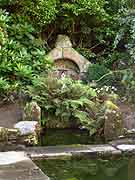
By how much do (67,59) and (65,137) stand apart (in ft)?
14.7

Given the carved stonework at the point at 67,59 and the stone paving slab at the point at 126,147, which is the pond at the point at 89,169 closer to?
the stone paving slab at the point at 126,147

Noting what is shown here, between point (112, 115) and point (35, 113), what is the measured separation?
4.73 feet

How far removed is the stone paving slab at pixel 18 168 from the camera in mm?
5191

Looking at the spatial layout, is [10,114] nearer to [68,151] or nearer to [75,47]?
[68,151]

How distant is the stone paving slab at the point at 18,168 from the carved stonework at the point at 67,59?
231 inches

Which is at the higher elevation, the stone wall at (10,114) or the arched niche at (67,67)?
the arched niche at (67,67)

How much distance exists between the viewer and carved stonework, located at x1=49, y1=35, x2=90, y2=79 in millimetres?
11966

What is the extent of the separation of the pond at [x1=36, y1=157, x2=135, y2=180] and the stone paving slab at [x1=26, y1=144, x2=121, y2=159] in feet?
0.46

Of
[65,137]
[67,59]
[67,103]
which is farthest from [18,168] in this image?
[67,59]

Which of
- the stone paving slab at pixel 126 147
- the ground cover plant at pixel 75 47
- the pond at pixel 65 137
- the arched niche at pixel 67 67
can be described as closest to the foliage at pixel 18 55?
the ground cover plant at pixel 75 47

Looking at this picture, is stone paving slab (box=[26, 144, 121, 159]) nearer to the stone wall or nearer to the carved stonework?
the stone wall

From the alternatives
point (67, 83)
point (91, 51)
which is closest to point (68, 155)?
point (67, 83)

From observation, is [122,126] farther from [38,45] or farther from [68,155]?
[38,45]

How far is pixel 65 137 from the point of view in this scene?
8008 mm
